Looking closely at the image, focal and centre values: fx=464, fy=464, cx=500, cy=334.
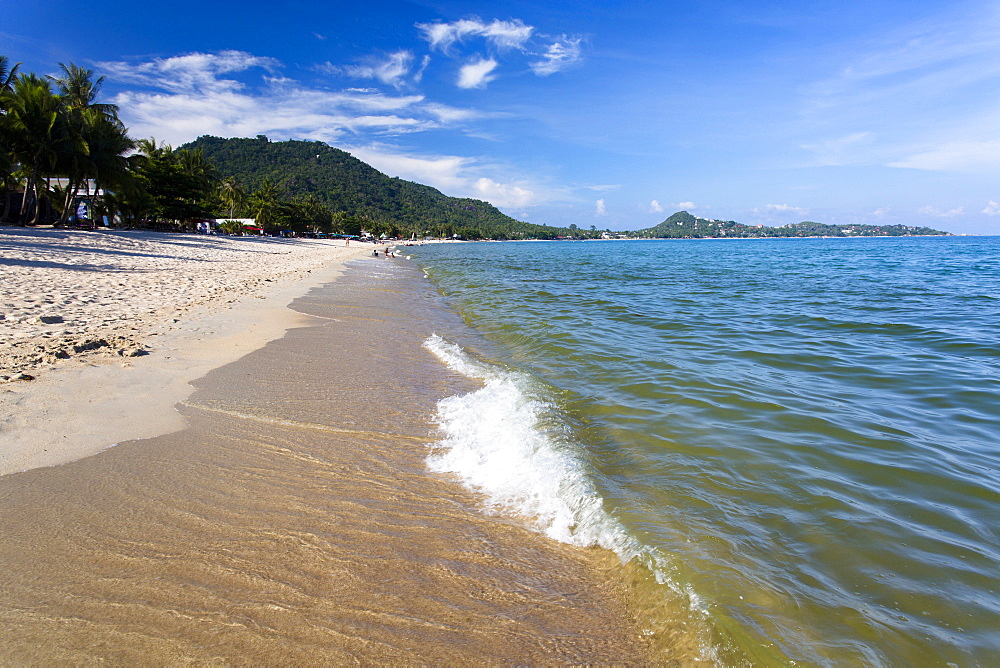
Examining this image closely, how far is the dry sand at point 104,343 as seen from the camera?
13.7ft

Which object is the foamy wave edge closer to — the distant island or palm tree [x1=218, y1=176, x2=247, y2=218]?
palm tree [x1=218, y1=176, x2=247, y2=218]

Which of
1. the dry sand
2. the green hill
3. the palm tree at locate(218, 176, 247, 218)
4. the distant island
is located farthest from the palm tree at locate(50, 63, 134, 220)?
the green hill

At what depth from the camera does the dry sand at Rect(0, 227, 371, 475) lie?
419cm

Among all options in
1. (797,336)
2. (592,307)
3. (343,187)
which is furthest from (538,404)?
(343,187)

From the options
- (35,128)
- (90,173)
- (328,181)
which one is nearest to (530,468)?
(35,128)

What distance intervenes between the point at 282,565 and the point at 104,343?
5.99 m

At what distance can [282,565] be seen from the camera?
8.85ft

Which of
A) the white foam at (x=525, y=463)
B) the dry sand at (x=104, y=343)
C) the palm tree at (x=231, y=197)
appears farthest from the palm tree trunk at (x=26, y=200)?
the palm tree at (x=231, y=197)

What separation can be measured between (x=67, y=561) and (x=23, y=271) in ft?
44.2

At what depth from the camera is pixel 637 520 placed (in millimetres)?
3557

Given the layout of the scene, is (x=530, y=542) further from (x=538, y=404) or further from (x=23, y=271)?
(x=23, y=271)

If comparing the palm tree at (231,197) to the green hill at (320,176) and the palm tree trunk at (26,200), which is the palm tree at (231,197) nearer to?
the palm tree trunk at (26,200)

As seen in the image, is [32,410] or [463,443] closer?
[32,410]

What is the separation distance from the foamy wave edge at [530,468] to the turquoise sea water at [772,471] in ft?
0.06
